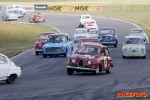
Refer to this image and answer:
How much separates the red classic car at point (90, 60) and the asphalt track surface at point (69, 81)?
0.37 m

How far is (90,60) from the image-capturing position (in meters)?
22.8

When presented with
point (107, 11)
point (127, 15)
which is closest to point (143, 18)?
point (127, 15)

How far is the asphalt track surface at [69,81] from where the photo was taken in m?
15.7

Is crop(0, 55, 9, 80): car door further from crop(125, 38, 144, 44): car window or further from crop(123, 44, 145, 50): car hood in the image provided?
crop(125, 38, 144, 44): car window

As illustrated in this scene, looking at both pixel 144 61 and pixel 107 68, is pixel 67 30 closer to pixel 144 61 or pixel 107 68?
pixel 144 61

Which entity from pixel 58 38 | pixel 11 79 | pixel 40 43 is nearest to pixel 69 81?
pixel 11 79

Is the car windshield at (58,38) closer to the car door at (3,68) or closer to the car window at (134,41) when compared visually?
the car window at (134,41)

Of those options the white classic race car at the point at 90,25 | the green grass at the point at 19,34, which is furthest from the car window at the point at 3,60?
the white classic race car at the point at 90,25

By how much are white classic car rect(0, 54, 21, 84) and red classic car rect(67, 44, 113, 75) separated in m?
3.61

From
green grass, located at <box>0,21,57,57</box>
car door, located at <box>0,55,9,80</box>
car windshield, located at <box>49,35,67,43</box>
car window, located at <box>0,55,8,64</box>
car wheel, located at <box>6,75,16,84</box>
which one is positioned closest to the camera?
car door, located at <box>0,55,9,80</box>

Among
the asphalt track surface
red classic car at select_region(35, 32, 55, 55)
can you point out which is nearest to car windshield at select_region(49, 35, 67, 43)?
the asphalt track surface

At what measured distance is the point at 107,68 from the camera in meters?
24.0

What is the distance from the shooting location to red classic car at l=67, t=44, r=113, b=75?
22688 mm

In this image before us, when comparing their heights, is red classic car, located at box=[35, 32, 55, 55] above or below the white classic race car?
above
